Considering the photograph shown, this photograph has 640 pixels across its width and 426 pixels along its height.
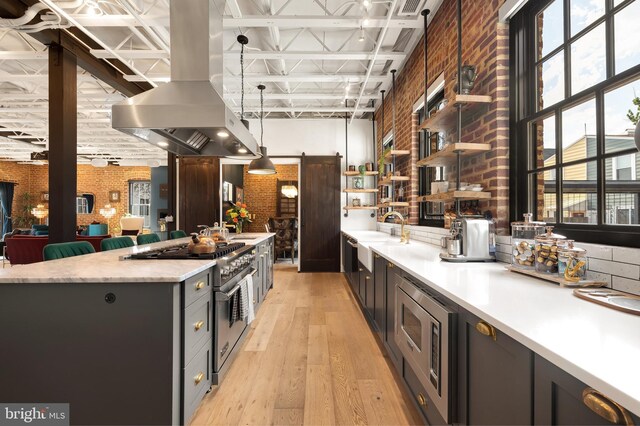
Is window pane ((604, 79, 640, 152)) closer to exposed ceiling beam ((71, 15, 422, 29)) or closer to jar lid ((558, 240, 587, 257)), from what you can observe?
jar lid ((558, 240, 587, 257))

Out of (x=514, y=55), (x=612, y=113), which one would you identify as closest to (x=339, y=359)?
(x=612, y=113)

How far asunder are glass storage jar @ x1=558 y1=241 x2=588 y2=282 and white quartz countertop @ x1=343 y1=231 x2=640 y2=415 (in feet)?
0.24

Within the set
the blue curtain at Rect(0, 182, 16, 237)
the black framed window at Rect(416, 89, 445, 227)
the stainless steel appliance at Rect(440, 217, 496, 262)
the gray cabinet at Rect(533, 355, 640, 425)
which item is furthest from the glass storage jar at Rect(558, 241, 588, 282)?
the blue curtain at Rect(0, 182, 16, 237)

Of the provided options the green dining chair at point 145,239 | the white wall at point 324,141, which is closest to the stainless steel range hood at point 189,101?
the green dining chair at point 145,239

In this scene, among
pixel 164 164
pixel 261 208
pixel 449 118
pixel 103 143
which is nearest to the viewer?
pixel 449 118

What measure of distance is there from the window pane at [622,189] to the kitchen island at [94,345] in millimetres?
2127

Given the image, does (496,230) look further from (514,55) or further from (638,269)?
(514,55)

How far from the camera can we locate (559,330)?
2.85 feet

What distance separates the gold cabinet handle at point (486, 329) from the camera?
1.05 metres

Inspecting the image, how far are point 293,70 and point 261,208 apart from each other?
6.29 meters

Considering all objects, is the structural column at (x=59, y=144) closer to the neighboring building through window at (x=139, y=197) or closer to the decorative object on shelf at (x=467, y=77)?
the decorative object on shelf at (x=467, y=77)

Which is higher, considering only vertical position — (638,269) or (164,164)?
(164,164)

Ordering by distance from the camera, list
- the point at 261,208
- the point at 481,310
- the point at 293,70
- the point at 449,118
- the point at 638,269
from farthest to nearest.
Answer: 1. the point at 261,208
2. the point at 293,70
3. the point at 449,118
4. the point at 638,269
5. the point at 481,310

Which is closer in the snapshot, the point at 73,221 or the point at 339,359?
the point at 339,359
